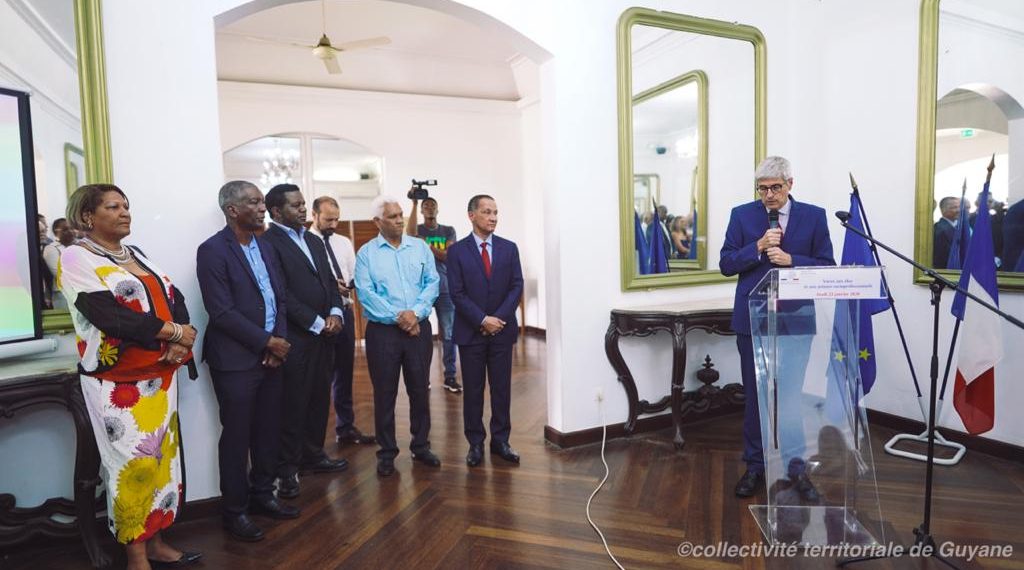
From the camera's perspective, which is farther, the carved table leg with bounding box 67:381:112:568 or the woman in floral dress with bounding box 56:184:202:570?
the carved table leg with bounding box 67:381:112:568

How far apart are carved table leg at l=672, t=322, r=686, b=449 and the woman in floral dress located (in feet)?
8.25

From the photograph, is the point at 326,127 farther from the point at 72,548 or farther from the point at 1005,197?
the point at 1005,197

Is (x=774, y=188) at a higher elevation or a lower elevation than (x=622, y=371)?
higher

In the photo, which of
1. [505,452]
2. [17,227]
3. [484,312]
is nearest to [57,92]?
[17,227]

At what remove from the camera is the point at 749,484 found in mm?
2846

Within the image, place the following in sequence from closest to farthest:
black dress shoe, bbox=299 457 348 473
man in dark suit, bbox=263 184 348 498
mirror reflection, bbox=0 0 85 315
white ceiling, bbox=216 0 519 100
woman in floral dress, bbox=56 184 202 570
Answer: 1. woman in floral dress, bbox=56 184 202 570
2. mirror reflection, bbox=0 0 85 315
3. man in dark suit, bbox=263 184 348 498
4. black dress shoe, bbox=299 457 348 473
5. white ceiling, bbox=216 0 519 100

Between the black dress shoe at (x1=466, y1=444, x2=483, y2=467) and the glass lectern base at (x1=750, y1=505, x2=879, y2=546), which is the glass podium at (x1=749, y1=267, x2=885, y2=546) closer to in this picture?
the glass lectern base at (x1=750, y1=505, x2=879, y2=546)

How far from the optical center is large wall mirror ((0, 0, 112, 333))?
7.99 ft

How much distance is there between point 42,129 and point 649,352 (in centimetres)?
335

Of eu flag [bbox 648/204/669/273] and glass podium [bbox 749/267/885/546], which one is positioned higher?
eu flag [bbox 648/204/669/273]

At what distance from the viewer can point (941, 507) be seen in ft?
8.89

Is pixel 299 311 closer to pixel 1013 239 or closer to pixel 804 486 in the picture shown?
pixel 804 486

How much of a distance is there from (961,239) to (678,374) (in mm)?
1767

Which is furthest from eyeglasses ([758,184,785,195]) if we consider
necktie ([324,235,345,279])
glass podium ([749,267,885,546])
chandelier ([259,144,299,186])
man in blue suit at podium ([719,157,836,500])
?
chandelier ([259,144,299,186])
